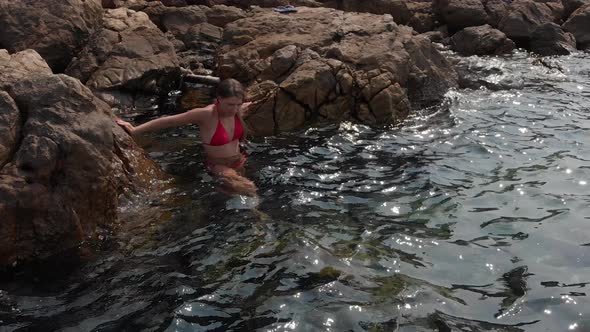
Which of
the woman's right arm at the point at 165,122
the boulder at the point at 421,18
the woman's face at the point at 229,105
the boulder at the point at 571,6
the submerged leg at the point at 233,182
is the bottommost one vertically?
the boulder at the point at 421,18

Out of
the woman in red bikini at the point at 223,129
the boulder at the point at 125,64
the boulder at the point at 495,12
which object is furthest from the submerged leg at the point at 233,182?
the boulder at the point at 495,12

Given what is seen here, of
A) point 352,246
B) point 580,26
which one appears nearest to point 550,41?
point 580,26

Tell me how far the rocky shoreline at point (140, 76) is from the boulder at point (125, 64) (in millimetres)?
29

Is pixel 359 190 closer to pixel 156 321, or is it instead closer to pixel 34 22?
pixel 156 321

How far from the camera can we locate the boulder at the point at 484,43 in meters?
19.5

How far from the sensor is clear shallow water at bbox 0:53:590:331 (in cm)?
510

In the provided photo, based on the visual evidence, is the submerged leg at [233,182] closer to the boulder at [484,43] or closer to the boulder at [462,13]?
the boulder at [484,43]

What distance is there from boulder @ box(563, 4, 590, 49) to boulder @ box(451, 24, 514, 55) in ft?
12.7

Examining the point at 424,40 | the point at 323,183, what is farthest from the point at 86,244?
the point at 424,40

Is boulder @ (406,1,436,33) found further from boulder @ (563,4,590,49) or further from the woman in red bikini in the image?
the woman in red bikini

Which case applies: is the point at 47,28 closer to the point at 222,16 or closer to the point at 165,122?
the point at 165,122

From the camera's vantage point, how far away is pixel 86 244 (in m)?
6.26

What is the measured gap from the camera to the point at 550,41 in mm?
20109

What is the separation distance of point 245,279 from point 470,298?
7.00 ft
